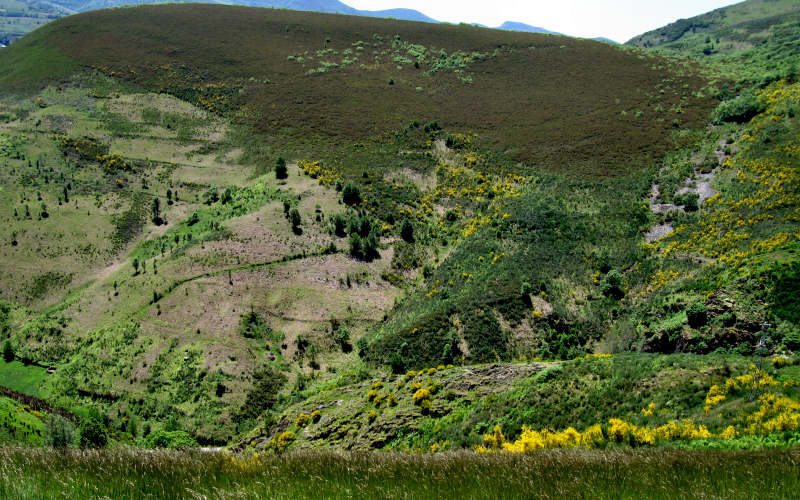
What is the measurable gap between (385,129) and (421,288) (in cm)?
3523

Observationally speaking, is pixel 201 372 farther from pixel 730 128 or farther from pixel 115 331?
pixel 730 128

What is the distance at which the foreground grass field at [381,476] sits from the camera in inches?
199

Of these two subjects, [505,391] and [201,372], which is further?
[201,372]

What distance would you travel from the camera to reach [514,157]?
2175 inches

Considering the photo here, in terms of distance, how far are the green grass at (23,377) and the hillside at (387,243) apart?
270mm

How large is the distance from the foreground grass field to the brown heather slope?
152 ft

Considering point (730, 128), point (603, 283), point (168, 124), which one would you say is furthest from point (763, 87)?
point (168, 124)

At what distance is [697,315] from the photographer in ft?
68.5

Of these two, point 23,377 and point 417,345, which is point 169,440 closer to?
point 417,345

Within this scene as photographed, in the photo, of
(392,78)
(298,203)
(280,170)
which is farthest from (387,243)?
(392,78)

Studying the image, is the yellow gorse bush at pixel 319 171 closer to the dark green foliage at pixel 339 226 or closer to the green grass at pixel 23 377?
the dark green foliage at pixel 339 226

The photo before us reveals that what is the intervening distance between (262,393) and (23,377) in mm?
16098

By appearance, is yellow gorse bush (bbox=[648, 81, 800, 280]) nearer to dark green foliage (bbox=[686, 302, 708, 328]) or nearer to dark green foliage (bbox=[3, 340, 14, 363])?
dark green foliage (bbox=[686, 302, 708, 328])

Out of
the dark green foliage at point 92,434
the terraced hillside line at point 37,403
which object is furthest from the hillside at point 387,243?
the dark green foliage at point 92,434
